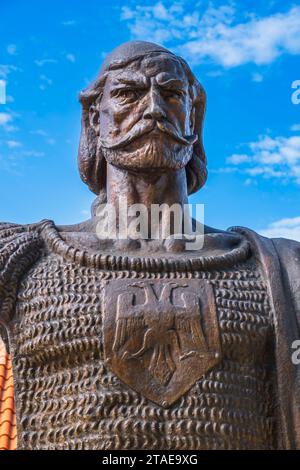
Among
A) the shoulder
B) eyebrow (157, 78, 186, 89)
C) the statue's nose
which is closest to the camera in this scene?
the shoulder

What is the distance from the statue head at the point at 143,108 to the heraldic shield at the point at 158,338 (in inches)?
30.2

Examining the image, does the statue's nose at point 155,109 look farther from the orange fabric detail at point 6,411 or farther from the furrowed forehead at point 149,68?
the orange fabric detail at point 6,411

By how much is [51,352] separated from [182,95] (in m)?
1.57

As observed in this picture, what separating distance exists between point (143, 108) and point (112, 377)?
1428mm

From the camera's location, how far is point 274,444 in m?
3.97

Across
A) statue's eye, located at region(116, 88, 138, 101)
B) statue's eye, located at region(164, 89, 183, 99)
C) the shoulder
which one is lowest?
the shoulder

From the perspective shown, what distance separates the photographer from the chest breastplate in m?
3.73

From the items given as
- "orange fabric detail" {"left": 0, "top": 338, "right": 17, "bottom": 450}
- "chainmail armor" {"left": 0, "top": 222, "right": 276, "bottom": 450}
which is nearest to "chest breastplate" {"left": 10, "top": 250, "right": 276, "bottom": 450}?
"chainmail armor" {"left": 0, "top": 222, "right": 276, "bottom": 450}

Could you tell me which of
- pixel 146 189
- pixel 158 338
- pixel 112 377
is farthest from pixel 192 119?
pixel 112 377

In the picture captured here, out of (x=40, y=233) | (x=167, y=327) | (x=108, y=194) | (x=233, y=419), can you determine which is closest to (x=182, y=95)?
(x=108, y=194)

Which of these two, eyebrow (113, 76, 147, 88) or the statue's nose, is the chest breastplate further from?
eyebrow (113, 76, 147, 88)

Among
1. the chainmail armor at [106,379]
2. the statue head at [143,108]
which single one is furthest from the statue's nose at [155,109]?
the chainmail armor at [106,379]

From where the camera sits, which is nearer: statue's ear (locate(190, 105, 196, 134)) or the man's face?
the man's face
